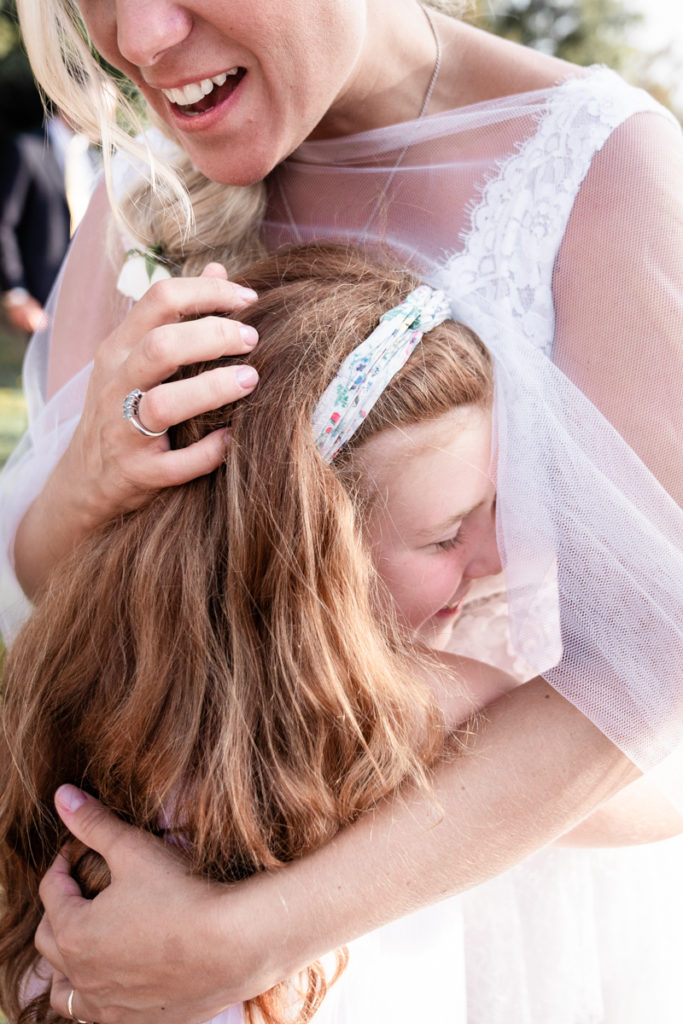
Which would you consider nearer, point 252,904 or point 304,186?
point 252,904

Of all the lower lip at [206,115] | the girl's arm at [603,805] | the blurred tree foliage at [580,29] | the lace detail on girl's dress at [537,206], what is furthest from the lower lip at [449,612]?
the blurred tree foliage at [580,29]

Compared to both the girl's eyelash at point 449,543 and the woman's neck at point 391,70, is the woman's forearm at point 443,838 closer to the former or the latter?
the girl's eyelash at point 449,543

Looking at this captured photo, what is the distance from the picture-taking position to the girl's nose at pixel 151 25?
1.57m

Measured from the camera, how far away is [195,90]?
68.1 inches

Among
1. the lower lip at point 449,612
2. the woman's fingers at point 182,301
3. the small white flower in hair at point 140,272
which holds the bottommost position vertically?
the lower lip at point 449,612

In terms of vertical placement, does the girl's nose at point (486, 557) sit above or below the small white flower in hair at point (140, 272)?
below

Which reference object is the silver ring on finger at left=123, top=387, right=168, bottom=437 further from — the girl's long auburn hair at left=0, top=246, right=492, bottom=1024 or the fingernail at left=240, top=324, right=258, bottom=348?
the fingernail at left=240, top=324, right=258, bottom=348

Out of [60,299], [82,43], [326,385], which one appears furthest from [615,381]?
[60,299]

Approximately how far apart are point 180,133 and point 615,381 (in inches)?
37.0

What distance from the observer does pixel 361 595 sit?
154 centimetres

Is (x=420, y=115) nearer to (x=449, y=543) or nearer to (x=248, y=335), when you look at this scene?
(x=248, y=335)

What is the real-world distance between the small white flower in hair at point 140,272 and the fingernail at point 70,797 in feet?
3.42

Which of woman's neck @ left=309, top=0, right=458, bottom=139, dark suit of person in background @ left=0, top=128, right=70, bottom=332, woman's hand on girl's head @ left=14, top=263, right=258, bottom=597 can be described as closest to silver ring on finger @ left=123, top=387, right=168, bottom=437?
woman's hand on girl's head @ left=14, top=263, right=258, bottom=597

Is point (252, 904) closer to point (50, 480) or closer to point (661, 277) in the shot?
point (50, 480)
